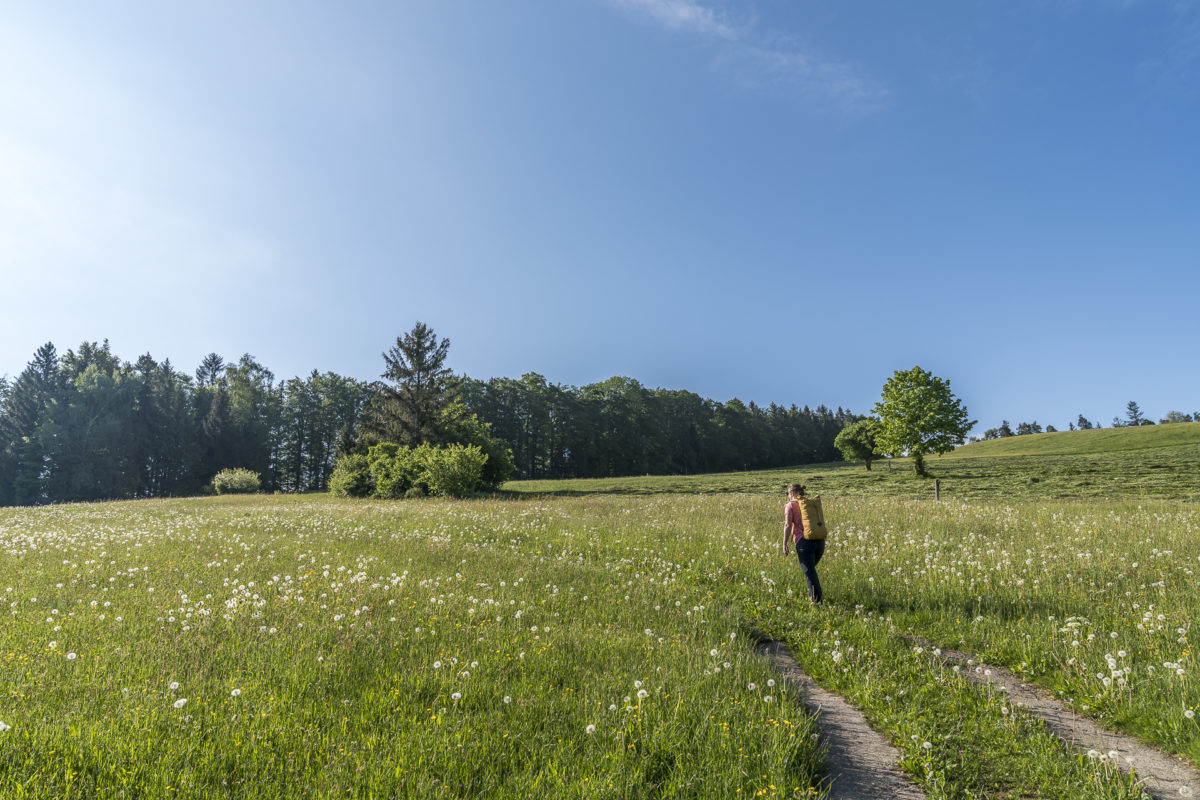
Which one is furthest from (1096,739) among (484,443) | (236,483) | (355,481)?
(236,483)

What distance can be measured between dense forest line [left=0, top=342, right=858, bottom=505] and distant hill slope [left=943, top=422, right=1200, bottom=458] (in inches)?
1668

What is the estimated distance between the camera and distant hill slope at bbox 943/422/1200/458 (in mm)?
67081

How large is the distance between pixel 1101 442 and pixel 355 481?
9851 cm

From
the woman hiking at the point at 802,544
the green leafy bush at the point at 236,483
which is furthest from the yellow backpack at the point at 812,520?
the green leafy bush at the point at 236,483

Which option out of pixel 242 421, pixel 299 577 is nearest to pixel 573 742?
pixel 299 577

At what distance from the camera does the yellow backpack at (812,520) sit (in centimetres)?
877

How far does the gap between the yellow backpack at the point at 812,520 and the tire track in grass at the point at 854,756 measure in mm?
3565

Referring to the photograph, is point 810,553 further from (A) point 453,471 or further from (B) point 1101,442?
(B) point 1101,442

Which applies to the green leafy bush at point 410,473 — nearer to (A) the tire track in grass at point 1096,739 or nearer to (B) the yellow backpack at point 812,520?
(B) the yellow backpack at point 812,520

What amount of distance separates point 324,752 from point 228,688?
4.98 feet

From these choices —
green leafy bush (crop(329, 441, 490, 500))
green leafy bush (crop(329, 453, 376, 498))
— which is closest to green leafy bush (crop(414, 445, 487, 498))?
green leafy bush (crop(329, 441, 490, 500))

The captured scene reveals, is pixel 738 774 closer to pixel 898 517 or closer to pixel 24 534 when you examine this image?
pixel 898 517

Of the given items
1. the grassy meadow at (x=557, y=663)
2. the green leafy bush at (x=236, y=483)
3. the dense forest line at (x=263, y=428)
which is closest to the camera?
the grassy meadow at (x=557, y=663)

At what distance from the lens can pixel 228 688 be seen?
14.8ft
